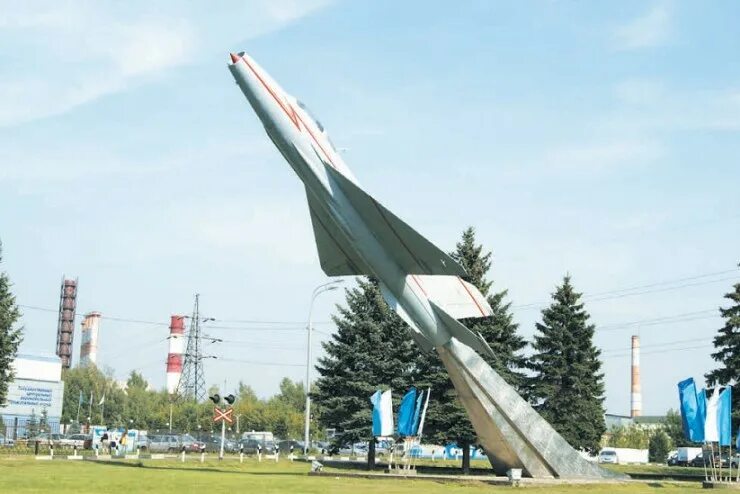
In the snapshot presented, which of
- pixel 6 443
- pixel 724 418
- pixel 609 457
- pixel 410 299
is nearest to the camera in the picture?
pixel 410 299

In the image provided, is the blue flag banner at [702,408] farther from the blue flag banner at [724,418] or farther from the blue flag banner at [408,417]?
the blue flag banner at [408,417]

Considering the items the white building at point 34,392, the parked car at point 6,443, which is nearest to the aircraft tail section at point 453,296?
the parked car at point 6,443

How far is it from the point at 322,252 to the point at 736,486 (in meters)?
14.5

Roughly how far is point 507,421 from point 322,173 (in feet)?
29.7

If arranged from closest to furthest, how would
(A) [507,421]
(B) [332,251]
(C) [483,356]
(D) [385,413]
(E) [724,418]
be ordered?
(A) [507,421] < (E) [724,418] < (B) [332,251] < (D) [385,413] < (C) [483,356]

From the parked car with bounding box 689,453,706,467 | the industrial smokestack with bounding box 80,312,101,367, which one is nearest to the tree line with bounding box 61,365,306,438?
the industrial smokestack with bounding box 80,312,101,367

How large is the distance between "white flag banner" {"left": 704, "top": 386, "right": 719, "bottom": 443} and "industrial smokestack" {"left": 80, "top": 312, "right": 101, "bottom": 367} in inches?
4021

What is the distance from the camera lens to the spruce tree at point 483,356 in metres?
34.8

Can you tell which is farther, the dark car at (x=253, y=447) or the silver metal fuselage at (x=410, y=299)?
the dark car at (x=253, y=447)

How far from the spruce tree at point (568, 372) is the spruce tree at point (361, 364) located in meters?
6.10

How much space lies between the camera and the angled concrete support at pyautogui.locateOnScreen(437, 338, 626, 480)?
25.2 m

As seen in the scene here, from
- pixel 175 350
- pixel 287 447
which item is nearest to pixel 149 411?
pixel 175 350

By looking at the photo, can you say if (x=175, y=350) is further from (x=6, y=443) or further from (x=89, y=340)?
(x=6, y=443)

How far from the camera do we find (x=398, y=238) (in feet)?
78.2
